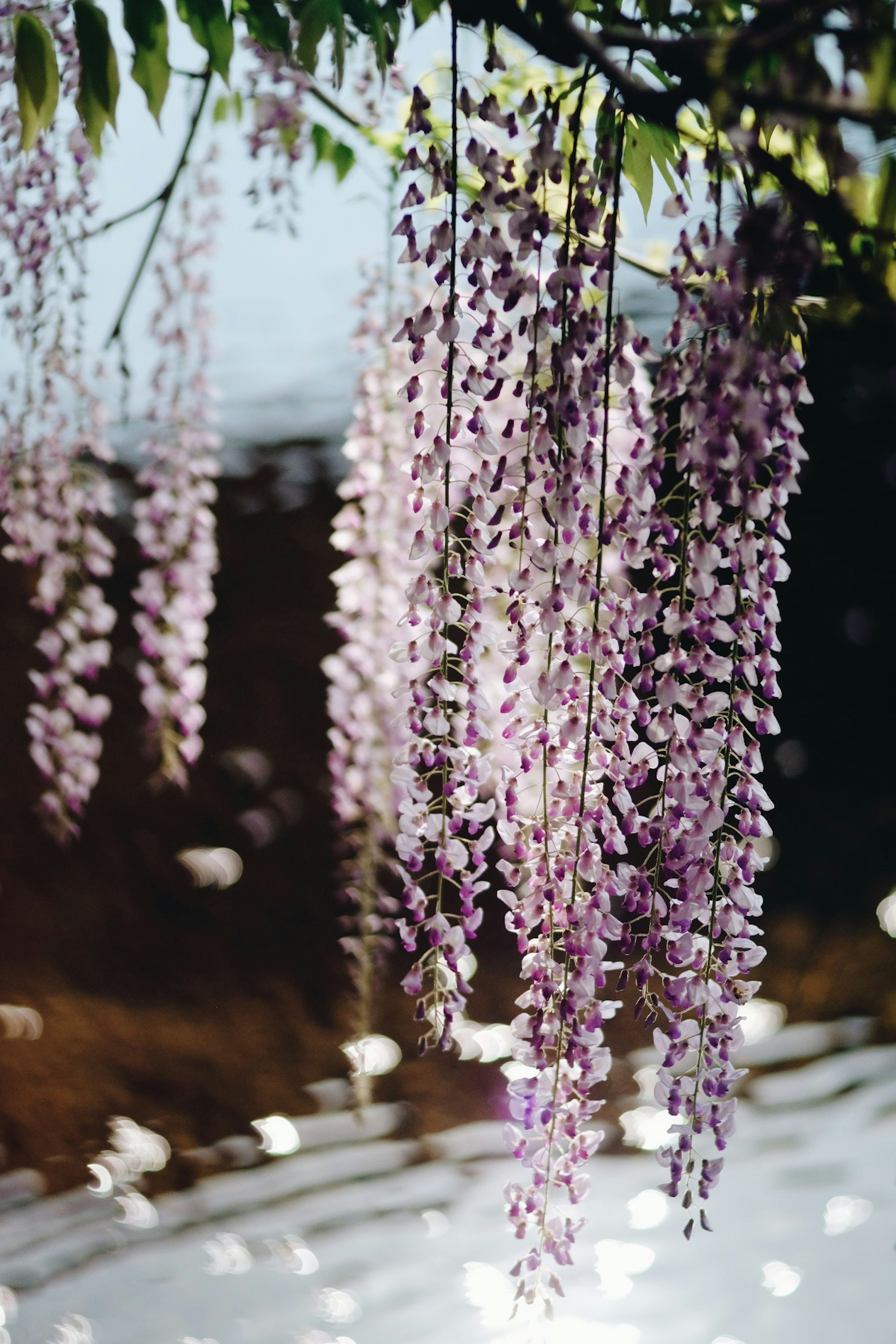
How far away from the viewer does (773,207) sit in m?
0.68

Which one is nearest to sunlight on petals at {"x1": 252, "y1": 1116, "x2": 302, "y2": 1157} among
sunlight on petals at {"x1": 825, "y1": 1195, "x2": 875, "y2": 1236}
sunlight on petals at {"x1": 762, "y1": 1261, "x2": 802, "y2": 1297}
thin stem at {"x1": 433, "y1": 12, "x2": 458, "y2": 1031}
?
sunlight on petals at {"x1": 762, "y1": 1261, "x2": 802, "y2": 1297}

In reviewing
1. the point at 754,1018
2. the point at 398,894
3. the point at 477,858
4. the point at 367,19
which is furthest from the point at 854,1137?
the point at 367,19

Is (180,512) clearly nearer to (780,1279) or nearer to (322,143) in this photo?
(322,143)

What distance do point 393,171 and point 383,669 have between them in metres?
0.91

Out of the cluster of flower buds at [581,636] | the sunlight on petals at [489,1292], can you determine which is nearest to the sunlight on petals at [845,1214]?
the sunlight on petals at [489,1292]

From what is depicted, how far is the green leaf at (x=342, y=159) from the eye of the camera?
5.56 feet

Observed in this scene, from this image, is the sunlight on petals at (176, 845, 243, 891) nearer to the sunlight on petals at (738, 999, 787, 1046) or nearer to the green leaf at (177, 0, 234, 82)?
the sunlight on petals at (738, 999, 787, 1046)

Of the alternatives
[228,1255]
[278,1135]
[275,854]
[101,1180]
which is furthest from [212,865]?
[228,1255]

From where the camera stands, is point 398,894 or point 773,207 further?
point 398,894

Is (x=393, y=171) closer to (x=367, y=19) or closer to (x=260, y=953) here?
(x=367, y=19)

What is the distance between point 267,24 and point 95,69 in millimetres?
171

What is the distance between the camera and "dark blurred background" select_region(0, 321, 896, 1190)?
2861 mm

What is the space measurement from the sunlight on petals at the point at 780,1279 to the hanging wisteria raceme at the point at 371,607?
A: 883 mm

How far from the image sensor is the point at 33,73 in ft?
3.16
